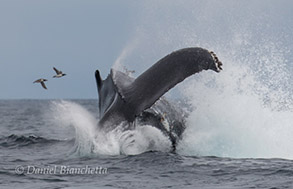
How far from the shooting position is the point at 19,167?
10.3 m

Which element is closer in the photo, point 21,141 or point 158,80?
point 158,80

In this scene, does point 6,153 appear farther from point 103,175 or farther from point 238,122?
point 238,122

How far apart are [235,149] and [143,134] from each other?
2.18 metres

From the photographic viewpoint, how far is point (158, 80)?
9641 millimetres

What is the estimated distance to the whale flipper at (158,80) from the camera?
9.32m

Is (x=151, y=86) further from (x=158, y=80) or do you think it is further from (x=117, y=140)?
(x=117, y=140)

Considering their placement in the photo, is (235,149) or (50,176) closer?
Answer: (50,176)

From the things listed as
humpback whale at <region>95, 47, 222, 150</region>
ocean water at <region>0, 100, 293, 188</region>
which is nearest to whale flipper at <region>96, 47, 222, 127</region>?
humpback whale at <region>95, 47, 222, 150</region>

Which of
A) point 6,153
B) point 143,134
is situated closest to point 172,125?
point 143,134

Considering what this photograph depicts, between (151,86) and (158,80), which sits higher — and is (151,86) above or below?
below

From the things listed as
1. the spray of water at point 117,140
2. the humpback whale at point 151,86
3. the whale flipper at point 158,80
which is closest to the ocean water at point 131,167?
the spray of water at point 117,140

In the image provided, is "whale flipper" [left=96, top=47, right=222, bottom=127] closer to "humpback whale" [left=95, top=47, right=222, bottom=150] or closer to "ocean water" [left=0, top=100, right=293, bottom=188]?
"humpback whale" [left=95, top=47, right=222, bottom=150]

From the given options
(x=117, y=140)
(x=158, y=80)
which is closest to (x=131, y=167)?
(x=117, y=140)

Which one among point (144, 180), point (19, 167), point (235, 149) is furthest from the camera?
point (235, 149)
